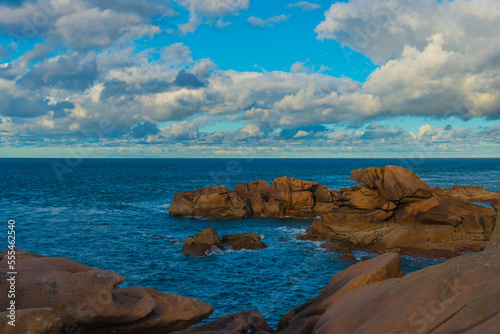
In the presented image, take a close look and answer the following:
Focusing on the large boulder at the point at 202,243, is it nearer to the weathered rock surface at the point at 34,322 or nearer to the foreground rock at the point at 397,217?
the foreground rock at the point at 397,217

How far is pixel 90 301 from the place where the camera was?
13000 mm

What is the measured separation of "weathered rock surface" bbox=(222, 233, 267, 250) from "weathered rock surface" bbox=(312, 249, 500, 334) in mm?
28534

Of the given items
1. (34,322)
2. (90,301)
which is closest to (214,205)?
(90,301)

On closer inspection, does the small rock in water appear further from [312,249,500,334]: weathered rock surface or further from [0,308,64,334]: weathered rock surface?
[0,308,64,334]: weathered rock surface

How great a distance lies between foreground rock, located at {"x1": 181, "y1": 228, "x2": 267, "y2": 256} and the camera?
39188 millimetres

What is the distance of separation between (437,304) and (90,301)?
35.8ft

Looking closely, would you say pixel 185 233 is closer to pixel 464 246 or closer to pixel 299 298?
pixel 299 298

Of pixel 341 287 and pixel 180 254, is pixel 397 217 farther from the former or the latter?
pixel 341 287

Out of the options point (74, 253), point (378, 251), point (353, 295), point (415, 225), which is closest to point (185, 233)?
point (74, 253)

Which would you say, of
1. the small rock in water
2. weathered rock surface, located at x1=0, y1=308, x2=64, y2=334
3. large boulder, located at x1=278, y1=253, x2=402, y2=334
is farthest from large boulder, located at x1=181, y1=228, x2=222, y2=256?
weathered rock surface, located at x1=0, y1=308, x2=64, y2=334

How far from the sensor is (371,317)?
38.1ft

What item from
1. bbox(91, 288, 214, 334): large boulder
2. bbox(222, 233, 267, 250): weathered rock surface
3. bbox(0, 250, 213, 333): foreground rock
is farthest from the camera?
bbox(222, 233, 267, 250): weathered rock surface

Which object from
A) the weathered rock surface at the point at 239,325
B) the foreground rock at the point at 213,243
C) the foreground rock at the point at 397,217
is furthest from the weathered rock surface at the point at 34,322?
the foreground rock at the point at 397,217

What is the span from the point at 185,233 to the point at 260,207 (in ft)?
55.7
